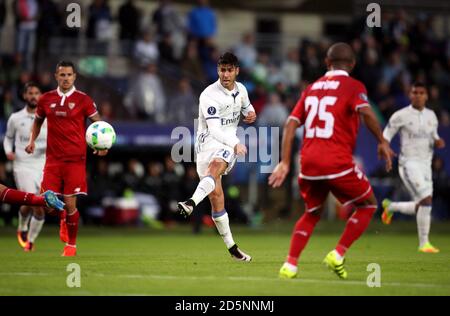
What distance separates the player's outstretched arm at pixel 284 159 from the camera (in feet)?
35.3

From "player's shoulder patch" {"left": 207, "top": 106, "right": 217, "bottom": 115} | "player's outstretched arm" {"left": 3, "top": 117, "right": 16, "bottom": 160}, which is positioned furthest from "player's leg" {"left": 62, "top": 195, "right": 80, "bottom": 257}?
"player's outstretched arm" {"left": 3, "top": 117, "right": 16, "bottom": 160}

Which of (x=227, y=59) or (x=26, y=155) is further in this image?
(x=26, y=155)

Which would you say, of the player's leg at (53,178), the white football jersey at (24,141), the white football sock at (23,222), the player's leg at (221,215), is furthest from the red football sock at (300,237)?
the white football sock at (23,222)

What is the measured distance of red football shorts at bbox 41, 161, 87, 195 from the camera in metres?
15.0

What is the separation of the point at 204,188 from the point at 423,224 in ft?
16.2

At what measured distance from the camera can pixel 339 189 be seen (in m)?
11.2

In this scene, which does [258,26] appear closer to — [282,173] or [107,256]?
[107,256]

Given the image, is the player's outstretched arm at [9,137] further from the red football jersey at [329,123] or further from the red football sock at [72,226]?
the red football jersey at [329,123]

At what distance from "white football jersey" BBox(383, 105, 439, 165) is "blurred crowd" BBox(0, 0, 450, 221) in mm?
8638

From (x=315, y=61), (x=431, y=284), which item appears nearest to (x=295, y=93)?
(x=315, y=61)

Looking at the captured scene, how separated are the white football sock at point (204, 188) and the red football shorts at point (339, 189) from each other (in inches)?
102

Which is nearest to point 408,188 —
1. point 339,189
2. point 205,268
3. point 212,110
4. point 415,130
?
point 415,130

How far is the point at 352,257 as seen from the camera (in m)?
15.1

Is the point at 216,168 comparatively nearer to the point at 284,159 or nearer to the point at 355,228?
the point at 355,228
